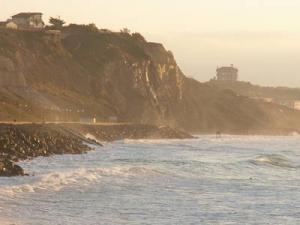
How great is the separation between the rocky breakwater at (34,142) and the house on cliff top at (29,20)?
218 ft

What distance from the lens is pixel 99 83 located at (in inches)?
4515

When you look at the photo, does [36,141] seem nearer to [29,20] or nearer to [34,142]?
[34,142]

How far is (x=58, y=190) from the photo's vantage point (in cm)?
2773

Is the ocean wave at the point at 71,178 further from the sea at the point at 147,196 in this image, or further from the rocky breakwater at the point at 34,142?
the rocky breakwater at the point at 34,142

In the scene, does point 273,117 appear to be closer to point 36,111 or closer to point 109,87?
point 109,87

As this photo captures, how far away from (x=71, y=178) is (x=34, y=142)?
63.0ft

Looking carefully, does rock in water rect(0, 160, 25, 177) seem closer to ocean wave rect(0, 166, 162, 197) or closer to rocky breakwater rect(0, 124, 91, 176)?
ocean wave rect(0, 166, 162, 197)

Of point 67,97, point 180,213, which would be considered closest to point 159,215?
point 180,213

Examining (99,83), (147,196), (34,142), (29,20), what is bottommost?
(147,196)

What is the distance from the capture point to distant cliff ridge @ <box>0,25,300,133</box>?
304 ft

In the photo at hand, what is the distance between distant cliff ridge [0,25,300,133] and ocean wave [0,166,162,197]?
121 ft

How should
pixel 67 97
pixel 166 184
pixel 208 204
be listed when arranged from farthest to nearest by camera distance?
1. pixel 67 97
2. pixel 166 184
3. pixel 208 204

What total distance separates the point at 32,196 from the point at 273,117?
6105 inches

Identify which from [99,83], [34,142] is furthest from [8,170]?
[99,83]
